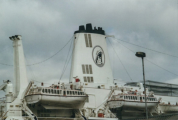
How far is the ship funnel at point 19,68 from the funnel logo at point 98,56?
1340cm

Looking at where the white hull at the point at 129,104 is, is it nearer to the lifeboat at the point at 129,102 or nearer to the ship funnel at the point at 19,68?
the lifeboat at the point at 129,102

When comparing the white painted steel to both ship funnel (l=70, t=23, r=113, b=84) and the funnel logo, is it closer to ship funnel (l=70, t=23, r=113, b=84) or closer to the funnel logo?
ship funnel (l=70, t=23, r=113, b=84)

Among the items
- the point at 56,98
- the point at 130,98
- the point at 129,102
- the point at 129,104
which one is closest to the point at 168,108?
the point at 130,98

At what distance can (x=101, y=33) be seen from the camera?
5453cm

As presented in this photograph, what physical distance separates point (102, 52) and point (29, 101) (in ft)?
57.8

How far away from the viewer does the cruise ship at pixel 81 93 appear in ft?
137

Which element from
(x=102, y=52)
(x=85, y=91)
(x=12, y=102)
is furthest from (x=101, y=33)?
(x=12, y=102)

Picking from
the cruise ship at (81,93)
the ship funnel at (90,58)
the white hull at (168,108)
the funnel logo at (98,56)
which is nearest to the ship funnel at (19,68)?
the cruise ship at (81,93)

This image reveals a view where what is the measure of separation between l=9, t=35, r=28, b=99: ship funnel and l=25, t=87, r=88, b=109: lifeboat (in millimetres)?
1874

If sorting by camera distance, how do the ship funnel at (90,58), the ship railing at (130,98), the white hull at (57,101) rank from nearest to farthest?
the white hull at (57,101)
the ship railing at (130,98)
the ship funnel at (90,58)

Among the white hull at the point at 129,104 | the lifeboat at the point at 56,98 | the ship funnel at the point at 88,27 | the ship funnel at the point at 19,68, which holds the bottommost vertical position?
the white hull at the point at 129,104

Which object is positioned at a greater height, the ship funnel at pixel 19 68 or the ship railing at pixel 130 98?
the ship funnel at pixel 19 68

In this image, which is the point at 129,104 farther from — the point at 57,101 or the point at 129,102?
the point at 57,101

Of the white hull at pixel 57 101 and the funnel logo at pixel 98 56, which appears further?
the funnel logo at pixel 98 56
